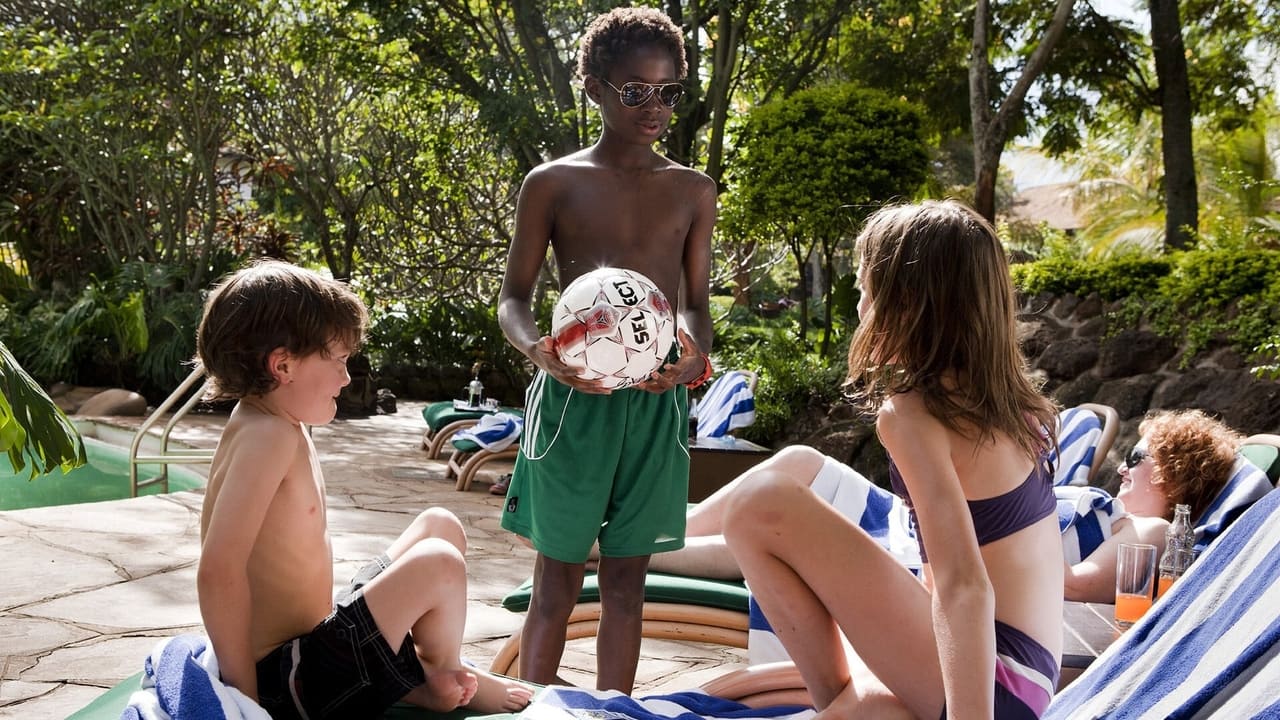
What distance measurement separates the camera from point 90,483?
8.12 m

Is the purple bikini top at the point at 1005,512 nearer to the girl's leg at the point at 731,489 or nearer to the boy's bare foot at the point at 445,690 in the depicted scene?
the boy's bare foot at the point at 445,690

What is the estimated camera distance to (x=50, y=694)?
119 inches

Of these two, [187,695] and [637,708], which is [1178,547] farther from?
[187,695]

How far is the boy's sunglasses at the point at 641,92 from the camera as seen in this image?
8.27 ft

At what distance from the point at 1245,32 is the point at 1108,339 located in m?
4.36

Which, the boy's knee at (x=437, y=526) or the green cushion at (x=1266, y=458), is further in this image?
the green cushion at (x=1266, y=458)

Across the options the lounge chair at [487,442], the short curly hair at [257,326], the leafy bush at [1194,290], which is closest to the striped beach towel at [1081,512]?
the short curly hair at [257,326]

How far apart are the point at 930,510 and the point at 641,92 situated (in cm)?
125

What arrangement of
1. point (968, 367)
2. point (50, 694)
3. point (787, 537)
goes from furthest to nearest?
point (50, 694), point (787, 537), point (968, 367)

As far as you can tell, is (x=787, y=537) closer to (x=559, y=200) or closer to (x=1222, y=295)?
(x=559, y=200)

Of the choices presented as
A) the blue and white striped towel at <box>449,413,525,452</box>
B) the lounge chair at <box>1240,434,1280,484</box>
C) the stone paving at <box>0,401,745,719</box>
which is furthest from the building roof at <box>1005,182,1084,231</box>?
the lounge chair at <box>1240,434,1280,484</box>

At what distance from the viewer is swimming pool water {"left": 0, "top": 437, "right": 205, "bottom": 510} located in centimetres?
775

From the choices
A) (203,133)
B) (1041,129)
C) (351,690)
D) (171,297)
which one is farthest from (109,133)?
(351,690)

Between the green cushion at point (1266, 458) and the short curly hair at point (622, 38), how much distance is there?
A: 2371mm
